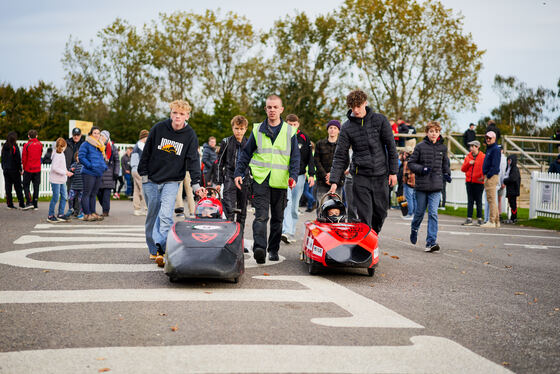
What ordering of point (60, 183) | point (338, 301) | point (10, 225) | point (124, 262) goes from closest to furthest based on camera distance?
point (338, 301)
point (124, 262)
point (10, 225)
point (60, 183)

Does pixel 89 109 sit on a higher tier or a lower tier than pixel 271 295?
higher

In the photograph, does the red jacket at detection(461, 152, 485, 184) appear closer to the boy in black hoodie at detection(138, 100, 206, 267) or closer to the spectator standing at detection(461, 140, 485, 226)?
the spectator standing at detection(461, 140, 485, 226)

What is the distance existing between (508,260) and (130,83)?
48211mm

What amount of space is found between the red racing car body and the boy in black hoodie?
1787mm

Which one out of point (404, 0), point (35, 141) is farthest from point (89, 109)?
point (35, 141)

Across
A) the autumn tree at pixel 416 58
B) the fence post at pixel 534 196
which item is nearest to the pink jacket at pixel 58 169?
the fence post at pixel 534 196

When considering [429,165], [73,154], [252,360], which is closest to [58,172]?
[73,154]

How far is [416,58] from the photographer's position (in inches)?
1716

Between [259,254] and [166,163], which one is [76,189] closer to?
[166,163]

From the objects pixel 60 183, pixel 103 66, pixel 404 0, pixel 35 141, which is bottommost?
pixel 60 183

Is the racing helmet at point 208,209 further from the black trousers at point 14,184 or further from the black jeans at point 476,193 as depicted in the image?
the black trousers at point 14,184

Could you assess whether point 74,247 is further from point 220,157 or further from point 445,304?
point 445,304

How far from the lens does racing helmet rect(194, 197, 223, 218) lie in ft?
25.1

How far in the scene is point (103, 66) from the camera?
177ft
